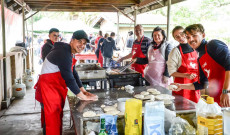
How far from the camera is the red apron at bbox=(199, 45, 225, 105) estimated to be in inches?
90.6

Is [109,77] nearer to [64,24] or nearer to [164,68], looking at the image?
[164,68]

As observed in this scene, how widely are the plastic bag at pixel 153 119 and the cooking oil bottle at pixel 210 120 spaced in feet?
1.00

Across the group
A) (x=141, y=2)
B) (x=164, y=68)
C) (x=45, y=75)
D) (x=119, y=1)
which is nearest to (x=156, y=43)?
(x=164, y=68)

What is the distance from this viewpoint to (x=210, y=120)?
57.8 inches

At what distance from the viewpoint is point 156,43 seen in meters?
3.93

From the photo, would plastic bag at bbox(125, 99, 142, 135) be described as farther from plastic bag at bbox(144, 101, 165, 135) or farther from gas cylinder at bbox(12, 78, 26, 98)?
gas cylinder at bbox(12, 78, 26, 98)

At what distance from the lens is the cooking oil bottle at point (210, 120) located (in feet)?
4.84

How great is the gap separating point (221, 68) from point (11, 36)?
799 cm

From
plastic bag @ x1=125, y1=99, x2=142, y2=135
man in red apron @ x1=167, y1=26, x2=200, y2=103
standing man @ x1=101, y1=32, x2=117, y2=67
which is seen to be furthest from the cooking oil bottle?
standing man @ x1=101, y1=32, x2=117, y2=67

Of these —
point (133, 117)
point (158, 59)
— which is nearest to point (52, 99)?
point (133, 117)

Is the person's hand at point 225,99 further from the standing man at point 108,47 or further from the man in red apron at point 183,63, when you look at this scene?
the standing man at point 108,47

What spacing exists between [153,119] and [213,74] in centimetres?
125

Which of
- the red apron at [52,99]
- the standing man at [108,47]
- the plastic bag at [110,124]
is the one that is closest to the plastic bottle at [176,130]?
the plastic bag at [110,124]

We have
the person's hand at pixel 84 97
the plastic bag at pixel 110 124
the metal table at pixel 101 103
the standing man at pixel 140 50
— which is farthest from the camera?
the standing man at pixel 140 50
